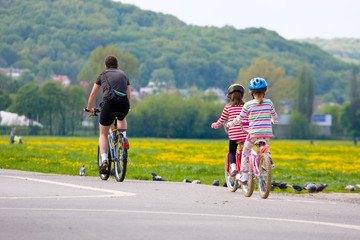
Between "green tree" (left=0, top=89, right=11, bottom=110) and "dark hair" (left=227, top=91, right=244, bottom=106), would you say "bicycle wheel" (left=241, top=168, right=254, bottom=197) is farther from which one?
"green tree" (left=0, top=89, right=11, bottom=110)

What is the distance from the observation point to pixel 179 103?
13975cm

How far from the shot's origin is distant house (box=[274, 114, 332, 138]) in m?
148

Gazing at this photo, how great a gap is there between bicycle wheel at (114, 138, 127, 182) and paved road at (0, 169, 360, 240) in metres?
0.64

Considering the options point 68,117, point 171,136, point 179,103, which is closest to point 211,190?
point 68,117

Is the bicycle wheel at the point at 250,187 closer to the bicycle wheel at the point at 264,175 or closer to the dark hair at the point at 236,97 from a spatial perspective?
the bicycle wheel at the point at 264,175

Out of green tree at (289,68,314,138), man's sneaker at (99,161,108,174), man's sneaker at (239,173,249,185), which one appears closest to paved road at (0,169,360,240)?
man's sneaker at (239,173,249,185)

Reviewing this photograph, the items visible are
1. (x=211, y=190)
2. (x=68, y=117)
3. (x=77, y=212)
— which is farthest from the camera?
(x=68, y=117)

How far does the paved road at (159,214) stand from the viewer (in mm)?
6707

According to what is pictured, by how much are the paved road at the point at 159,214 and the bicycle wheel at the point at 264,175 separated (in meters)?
0.15

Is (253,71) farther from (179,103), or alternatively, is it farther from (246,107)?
(246,107)

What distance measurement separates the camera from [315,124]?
148375 millimetres

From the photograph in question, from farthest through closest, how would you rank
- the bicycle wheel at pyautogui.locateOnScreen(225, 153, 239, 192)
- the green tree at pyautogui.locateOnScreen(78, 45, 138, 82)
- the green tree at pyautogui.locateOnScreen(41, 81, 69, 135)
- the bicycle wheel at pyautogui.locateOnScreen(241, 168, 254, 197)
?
the green tree at pyautogui.locateOnScreen(78, 45, 138, 82), the green tree at pyautogui.locateOnScreen(41, 81, 69, 135), the bicycle wheel at pyautogui.locateOnScreen(225, 153, 239, 192), the bicycle wheel at pyautogui.locateOnScreen(241, 168, 254, 197)

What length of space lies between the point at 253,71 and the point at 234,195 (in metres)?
143

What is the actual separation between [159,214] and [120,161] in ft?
15.3
